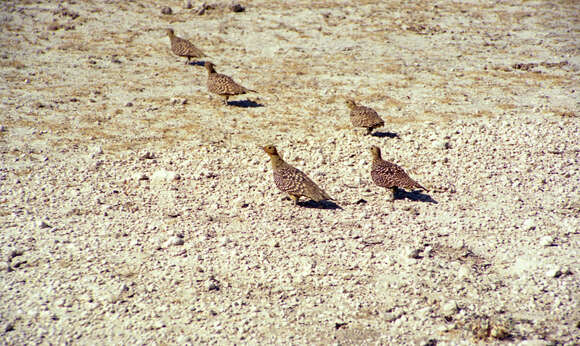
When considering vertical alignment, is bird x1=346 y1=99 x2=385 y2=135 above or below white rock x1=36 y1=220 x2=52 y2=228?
above

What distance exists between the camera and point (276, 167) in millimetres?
7949

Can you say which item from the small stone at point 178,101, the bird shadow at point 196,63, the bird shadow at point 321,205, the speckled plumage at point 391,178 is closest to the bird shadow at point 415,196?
the speckled plumage at point 391,178

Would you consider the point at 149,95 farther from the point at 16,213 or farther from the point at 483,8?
the point at 483,8

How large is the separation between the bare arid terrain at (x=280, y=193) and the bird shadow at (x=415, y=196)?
5 centimetres

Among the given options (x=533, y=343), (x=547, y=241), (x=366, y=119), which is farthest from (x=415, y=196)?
(x=533, y=343)

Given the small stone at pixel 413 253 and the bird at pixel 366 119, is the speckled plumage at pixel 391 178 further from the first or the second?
the bird at pixel 366 119

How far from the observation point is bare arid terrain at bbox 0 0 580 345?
5383mm

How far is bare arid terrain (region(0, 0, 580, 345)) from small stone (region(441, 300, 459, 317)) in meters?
0.03

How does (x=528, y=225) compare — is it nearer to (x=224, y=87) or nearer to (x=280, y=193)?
(x=280, y=193)

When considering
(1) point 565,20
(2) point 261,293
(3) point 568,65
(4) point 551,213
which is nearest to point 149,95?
(2) point 261,293

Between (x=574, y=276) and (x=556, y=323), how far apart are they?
35.8 inches

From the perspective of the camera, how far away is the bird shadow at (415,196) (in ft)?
25.5

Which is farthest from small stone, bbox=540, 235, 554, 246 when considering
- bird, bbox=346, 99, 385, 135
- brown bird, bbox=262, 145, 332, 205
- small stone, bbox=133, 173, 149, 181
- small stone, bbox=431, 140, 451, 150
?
small stone, bbox=133, 173, 149, 181

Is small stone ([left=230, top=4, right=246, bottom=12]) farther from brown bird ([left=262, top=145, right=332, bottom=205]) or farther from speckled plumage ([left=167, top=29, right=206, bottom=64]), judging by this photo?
brown bird ([left=262, top=145, right=332, bottom=205])
